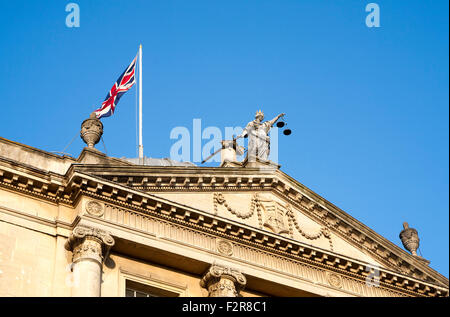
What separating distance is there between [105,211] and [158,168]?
2.88 meters

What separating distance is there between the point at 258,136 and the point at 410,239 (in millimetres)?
9146

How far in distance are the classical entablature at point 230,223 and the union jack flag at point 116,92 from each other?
3.53 meters

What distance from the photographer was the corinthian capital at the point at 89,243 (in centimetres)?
2503

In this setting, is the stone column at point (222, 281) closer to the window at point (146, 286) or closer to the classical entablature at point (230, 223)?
the classical entablature at point (230, 223)

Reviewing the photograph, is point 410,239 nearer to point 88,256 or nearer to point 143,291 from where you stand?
point 143,291

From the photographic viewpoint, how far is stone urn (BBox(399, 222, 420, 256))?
36250 mm

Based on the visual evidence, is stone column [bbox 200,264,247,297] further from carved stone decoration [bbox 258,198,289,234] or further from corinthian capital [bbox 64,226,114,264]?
corinthian capital [bbox 64,226,114,264]

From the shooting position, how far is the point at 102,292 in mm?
25078

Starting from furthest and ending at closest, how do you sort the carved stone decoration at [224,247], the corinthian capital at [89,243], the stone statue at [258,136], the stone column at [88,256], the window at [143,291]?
1. the stone statue at [258,136]
2. the carved stone decoration at [224,247]
3. the window at [143,291]
4. the corinthian capital at [89,243]
5. the stone column at [88,256]

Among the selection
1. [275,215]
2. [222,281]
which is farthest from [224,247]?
[275,215]

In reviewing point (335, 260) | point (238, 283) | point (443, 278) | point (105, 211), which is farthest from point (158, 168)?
point (443, 278)

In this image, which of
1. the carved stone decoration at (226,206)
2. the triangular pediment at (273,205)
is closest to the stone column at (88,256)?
the triangular pediment at (273,205)
